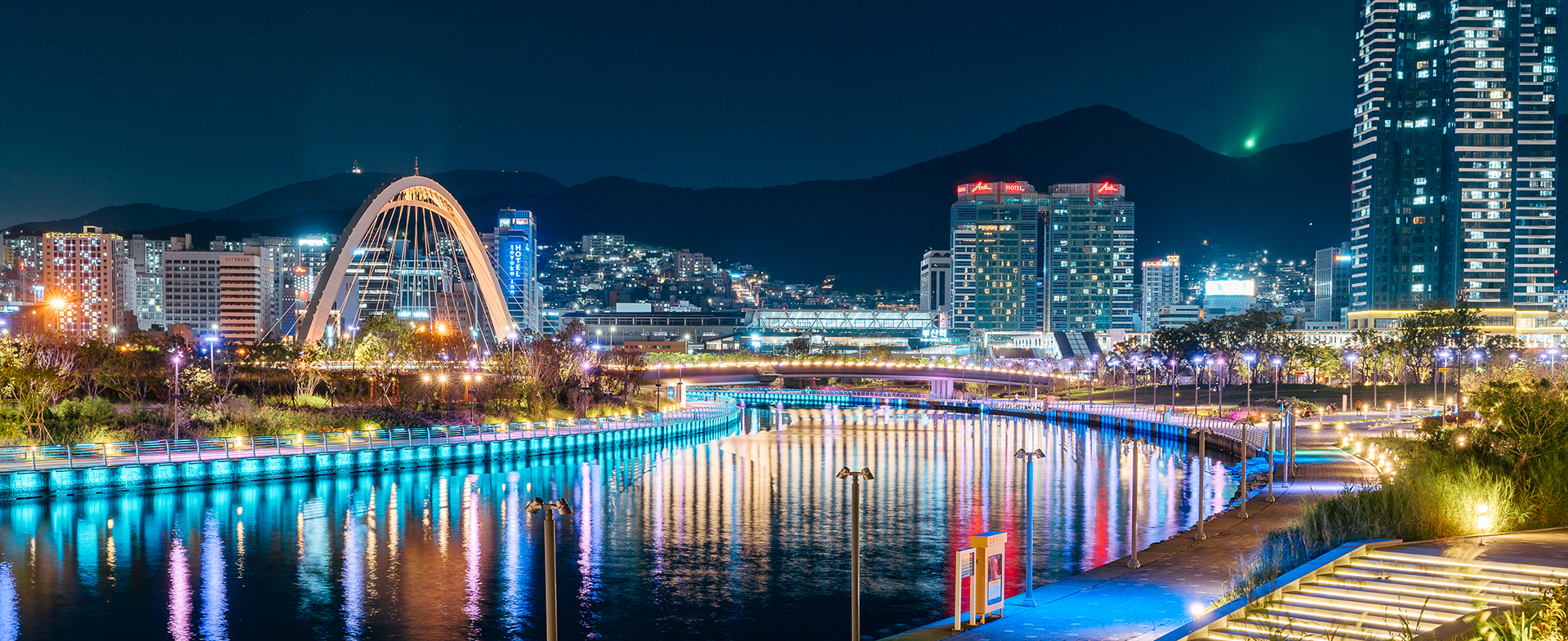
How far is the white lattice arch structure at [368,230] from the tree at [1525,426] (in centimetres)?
7112

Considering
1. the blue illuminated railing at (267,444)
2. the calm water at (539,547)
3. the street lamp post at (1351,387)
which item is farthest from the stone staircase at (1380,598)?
the street lamp post at (1351,387)

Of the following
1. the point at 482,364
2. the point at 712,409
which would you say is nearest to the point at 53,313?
the point at 482,364

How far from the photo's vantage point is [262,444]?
59594 mm

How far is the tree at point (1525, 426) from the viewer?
3036 cm

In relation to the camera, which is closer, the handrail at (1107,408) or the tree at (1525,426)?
the tree at (1525,426)

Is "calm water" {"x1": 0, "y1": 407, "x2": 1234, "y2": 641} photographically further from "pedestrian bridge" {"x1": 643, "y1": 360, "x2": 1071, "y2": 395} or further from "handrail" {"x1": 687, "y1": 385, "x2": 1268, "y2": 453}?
"pedestrian bridge" {"x1": 643, "y1": 360, "x2": 1071, "y2": 395}

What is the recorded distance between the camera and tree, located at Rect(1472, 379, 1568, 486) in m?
30.4

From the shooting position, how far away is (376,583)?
32.9 meters

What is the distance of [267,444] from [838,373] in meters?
88.7

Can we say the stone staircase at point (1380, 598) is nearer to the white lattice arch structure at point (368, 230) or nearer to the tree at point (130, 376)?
the tree at point (130, 376)

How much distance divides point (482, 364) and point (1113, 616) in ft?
267

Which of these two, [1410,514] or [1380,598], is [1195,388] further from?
[1380,598]

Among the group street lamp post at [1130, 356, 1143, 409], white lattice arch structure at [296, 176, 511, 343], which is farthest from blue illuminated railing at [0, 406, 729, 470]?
street lamp post at [1130, 356, 1143, 409]

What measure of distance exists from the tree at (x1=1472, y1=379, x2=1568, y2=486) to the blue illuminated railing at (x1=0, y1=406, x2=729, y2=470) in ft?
158
